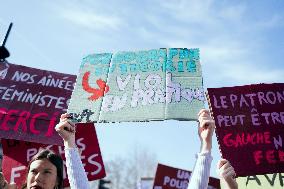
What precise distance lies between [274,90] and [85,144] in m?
2.42

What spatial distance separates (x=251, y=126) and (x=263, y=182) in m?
1.51

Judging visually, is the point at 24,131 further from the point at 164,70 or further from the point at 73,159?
the point at 73,159

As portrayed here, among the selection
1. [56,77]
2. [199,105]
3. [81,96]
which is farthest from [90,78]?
[56,77]

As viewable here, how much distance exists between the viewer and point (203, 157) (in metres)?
2.41

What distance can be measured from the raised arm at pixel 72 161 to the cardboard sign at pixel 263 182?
3.75 metres

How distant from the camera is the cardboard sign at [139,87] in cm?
385

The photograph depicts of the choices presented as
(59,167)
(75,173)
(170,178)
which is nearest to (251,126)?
(59,167)

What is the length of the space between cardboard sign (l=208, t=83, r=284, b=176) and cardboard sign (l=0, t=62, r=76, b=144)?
6.34ft

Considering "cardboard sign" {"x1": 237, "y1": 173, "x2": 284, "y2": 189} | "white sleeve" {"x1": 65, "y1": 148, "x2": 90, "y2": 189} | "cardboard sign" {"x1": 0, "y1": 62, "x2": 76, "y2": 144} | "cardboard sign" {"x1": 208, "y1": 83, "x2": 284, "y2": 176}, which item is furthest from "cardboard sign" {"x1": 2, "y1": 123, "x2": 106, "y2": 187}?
"white sleeve" {"x1": 65, "y1": 148, "x2": 90, "y2": 189}

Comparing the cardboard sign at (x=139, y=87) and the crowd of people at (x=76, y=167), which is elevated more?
the cardboard sign at (x=139, y=87)

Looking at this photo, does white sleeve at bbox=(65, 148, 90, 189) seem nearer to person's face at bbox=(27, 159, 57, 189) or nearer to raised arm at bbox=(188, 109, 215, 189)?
person's face at bbox=(27, 159, 57, 189)

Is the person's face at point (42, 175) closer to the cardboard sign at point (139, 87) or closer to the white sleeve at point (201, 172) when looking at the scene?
the cardboard sign at point (139, 87)

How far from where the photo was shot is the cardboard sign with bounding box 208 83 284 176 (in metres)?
4.81

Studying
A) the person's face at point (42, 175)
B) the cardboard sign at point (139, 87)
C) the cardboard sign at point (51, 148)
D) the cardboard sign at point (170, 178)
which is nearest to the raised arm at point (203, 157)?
the cardboard sign at point (139, 87)
